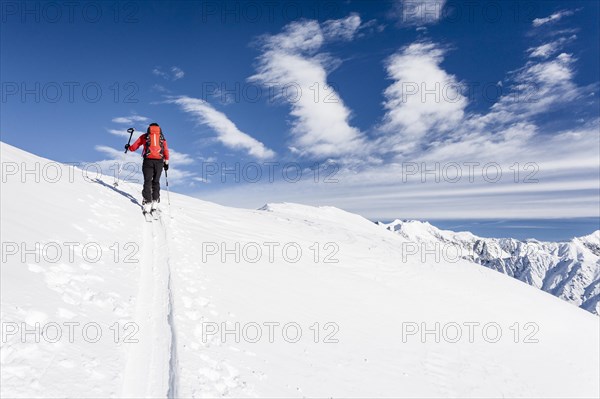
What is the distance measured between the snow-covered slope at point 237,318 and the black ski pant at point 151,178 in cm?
96

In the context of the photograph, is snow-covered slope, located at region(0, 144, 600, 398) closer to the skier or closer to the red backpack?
the skier

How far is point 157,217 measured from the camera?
1454 cm

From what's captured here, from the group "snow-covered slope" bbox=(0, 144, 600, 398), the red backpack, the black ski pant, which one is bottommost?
"snow-covered slope" bbox=(0, 144, 600, 398)

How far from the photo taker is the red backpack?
49.0 ft

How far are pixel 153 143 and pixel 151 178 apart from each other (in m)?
1.54

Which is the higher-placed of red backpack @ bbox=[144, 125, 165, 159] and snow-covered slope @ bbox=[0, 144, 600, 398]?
red backpack @ bbox=[144, 125, 165, 159]

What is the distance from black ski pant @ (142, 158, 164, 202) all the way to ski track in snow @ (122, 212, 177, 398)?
5.83m

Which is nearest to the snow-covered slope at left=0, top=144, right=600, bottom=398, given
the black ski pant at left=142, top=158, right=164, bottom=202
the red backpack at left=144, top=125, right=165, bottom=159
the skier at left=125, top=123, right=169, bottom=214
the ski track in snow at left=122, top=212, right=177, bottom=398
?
the ski track in snow at left=122, top=212, right=177, bottom=398

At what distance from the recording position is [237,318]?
757 cm

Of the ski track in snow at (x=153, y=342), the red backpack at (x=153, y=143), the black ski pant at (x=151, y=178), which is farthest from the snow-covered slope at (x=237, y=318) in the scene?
the red backpack at (x=153, y=143)

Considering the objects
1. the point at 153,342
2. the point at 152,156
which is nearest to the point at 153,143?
the point at 152,156

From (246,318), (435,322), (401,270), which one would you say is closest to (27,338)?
(246,318)

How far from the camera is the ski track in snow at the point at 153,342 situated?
4.70m

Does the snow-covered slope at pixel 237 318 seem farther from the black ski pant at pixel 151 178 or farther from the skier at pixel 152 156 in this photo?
the skier at pixel 152 156
